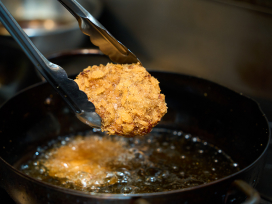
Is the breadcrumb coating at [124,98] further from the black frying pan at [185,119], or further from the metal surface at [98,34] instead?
the black frying pan at [185,119]

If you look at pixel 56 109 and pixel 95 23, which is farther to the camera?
pixel 56 109

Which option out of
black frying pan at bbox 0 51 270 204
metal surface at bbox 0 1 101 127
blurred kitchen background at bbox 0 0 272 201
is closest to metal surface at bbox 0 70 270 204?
black frying pan at bbox 0 51 270 204

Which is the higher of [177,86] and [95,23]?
[95,23]

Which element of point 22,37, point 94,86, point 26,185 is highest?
point 22,37

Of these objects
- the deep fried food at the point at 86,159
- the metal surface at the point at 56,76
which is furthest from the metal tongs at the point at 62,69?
the deep fried food at the point at 86,159

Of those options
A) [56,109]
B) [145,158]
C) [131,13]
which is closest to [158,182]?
[145,158]

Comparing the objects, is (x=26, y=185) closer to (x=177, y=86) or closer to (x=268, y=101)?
(x=177, y=86)

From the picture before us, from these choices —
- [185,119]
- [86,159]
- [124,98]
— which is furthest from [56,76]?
[185,119]
